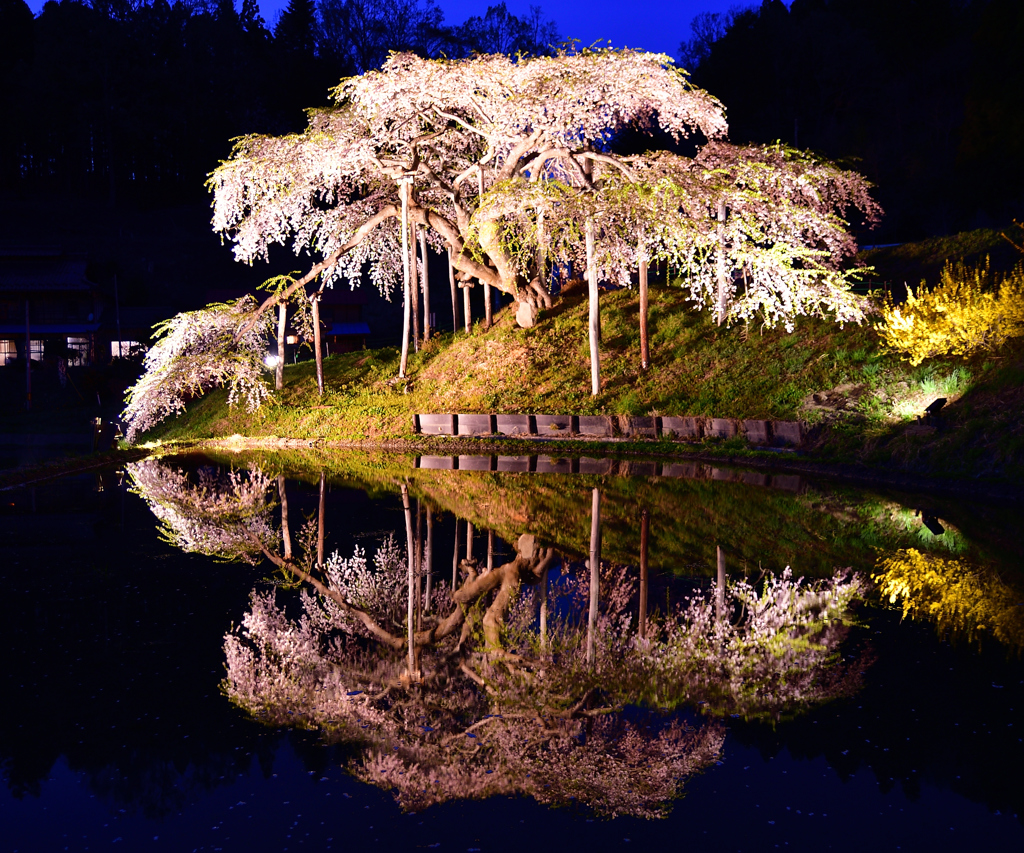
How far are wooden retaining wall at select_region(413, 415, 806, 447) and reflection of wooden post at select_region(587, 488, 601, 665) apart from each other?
6.83 m

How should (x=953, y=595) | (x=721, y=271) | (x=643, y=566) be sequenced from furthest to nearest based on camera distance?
(x=721, y=271), (x=643, y=566), (x=953, y=595)

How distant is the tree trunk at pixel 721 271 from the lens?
75.5ft

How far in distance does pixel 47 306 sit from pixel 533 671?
5634 cm

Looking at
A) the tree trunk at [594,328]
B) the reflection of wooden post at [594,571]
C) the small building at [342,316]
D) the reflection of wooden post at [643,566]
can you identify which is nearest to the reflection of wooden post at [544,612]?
the reflection of wooden post at [594,571]

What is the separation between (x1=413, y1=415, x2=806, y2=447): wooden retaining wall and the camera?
21281 millimetres

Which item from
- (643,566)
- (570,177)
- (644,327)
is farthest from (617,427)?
(643,566)

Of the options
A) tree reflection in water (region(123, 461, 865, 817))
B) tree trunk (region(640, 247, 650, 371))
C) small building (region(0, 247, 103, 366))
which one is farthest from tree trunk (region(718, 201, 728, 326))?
small building (region(0, 247, 103, 366))

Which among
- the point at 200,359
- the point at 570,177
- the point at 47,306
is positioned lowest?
the point at 200,359

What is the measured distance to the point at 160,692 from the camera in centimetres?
722

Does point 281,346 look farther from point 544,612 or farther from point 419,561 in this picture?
point 544,612

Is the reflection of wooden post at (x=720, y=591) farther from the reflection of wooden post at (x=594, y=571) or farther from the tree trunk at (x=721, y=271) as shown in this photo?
the tree trunk at (x=721, y=271)

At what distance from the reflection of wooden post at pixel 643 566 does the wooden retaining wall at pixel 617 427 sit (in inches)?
318

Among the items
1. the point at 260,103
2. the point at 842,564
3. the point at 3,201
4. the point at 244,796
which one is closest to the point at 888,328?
Result: the point at 842,564

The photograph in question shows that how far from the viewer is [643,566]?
10680 mm
